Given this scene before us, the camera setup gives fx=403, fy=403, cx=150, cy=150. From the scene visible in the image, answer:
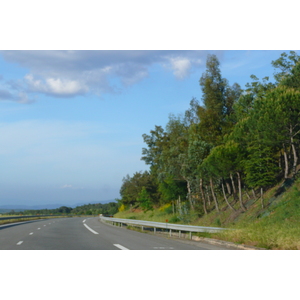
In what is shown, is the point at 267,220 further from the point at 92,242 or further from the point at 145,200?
the point at 145,200

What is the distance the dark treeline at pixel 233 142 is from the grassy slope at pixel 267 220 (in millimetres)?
1047

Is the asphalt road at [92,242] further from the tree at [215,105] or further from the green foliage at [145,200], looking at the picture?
the green foliage at [145,200]

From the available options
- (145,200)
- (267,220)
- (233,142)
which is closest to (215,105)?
(233,142)

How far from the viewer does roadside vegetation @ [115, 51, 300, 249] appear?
25484mm

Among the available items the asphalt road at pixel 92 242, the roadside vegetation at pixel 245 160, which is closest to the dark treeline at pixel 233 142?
the roadside vegetation at pixel 245 160

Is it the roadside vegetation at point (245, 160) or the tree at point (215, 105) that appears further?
the tree at point (215, 105)

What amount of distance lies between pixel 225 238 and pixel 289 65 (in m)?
34.1

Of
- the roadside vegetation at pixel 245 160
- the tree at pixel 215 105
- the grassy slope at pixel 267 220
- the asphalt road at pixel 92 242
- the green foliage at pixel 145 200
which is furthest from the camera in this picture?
the green foliage at pixel 145 200

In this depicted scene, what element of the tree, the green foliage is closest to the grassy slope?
the tree

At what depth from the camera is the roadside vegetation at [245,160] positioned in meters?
25.5

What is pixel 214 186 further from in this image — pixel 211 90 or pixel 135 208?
pixel 135 208

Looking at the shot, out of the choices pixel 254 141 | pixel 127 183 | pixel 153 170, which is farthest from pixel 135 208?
pixel 254 141

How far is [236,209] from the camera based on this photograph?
36906 millimetres

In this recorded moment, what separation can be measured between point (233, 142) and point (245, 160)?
102 inches
